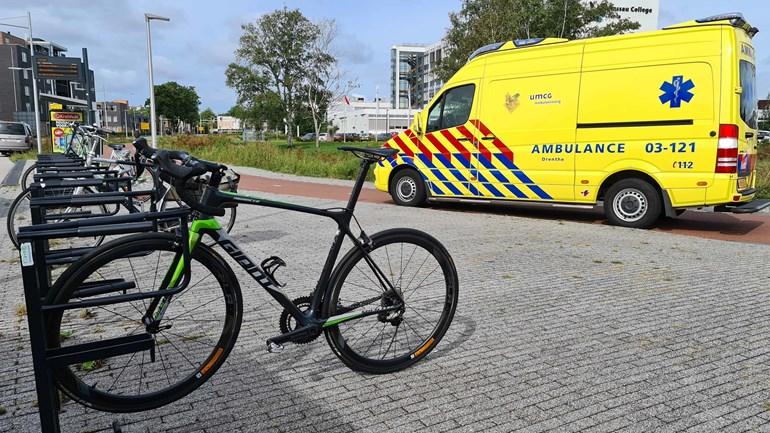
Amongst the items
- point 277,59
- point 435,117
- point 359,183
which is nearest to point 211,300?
point 359,183

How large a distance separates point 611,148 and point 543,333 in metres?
5.53

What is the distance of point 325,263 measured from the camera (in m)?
3.03

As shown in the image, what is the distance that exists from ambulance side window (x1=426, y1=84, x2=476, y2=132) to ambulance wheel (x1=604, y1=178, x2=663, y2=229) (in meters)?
2.83

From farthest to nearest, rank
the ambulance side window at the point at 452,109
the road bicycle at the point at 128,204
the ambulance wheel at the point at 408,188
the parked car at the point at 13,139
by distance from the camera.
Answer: the parked car at the point at 13,139
the ambulance wheel at the point at 408,188
the ambulance side window at the point at 452,109
the road bicycle at the point at 128,204

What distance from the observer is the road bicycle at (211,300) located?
2.44 metres

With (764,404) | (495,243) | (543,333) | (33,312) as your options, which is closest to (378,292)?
(543,333)

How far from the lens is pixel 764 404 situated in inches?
114

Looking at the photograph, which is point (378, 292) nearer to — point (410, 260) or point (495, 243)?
point (410, 260)

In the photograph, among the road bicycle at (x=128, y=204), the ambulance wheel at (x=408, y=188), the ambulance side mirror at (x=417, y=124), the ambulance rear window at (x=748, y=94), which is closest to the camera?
the road bicycle at (x=128, y=204)

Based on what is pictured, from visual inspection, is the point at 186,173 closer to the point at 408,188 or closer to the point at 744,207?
the point at 744,207

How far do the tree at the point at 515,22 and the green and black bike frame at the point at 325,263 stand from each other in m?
23.2

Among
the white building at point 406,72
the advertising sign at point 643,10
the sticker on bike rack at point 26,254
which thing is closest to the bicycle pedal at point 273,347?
the sticker on bike rack at point 26,254

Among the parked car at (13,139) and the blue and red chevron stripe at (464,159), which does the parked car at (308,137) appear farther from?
the blue and red chevron stripe at (464,159)

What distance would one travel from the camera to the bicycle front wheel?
304 cm
